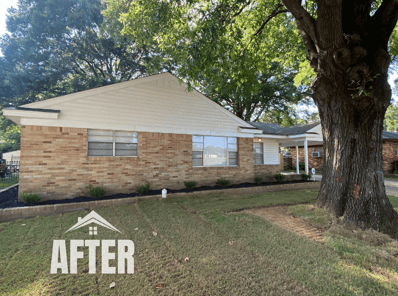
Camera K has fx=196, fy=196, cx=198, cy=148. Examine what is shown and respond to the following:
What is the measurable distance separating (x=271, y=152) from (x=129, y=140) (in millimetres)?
9815

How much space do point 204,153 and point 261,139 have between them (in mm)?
5182

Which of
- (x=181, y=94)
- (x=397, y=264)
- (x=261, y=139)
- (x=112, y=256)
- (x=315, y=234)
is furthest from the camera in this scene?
(x=261, y=139)

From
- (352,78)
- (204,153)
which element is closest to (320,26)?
(352,78)

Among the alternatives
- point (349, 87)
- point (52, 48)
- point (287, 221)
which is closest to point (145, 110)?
point (287, 221)

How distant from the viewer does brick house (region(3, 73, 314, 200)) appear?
6.83 metres

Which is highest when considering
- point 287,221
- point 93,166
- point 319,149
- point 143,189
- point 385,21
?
point 385,21

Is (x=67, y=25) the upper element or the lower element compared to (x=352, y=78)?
upper

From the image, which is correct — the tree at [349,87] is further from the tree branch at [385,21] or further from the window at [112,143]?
the window at [112,143]

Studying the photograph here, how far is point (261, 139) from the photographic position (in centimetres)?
1323

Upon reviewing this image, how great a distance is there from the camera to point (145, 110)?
28.3ft

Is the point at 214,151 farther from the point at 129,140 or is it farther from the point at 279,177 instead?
the point at 279,177

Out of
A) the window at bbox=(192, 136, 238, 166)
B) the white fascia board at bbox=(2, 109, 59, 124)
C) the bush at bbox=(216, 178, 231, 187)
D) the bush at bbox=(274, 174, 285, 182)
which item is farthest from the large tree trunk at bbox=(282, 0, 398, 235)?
the white fascia board at bbox=(2, 109, 59, 124)

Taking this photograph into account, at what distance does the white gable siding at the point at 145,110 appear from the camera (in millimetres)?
7339

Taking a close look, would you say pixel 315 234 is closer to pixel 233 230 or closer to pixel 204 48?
pixel 233 230
